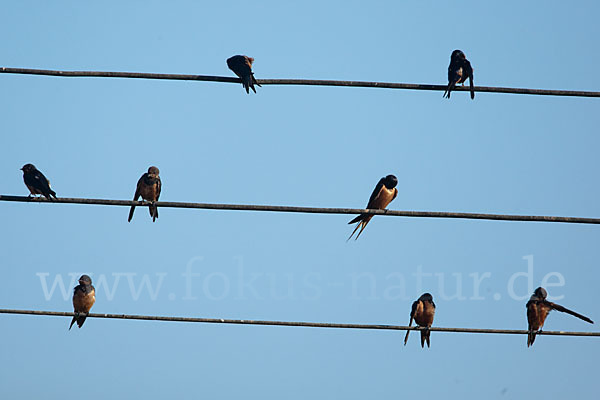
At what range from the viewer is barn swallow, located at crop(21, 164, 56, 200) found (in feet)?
43.3

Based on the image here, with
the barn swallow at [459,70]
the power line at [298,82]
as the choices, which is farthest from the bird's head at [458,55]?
the power line at [298,82]

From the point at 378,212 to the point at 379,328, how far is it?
1.11 metres

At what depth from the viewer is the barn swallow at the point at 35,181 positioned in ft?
43.3

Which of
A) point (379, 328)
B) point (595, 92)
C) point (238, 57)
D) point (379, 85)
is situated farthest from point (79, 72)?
point (238, 57)

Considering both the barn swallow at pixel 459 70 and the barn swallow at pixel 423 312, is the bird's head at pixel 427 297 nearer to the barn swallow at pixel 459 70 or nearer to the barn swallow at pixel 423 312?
the barn swallow at pixel 423 312

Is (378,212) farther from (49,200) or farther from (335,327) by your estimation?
(49,200)

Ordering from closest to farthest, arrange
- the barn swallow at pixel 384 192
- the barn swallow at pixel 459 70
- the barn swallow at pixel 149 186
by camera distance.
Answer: the barn swallow at pixel 459 70, the barn swallow at pixel 384 192, the barn swallow at pixel 149 186

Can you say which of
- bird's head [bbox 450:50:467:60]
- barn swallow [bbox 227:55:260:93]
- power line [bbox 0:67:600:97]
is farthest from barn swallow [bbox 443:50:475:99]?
power line [bbox 0:67:600:97]

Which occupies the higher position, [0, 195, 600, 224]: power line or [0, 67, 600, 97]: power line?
[0, 67, 600, 97]: power line

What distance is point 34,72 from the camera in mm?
9516

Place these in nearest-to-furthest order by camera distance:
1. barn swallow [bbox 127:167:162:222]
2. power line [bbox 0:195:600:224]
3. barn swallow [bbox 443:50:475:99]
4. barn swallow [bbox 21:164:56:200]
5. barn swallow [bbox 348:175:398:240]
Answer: power line [bbox 0:195:600:224], barn swallow [bbox 21:164:56:200], barn swallow [bbox 443:50:475:99], barn swallow [bbox 348:175:398:240], barn swallow [bbox 127:167:162:222]

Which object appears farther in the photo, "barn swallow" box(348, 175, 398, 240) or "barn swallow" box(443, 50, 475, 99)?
"barn swallow" box(348, 175, 398, 240)

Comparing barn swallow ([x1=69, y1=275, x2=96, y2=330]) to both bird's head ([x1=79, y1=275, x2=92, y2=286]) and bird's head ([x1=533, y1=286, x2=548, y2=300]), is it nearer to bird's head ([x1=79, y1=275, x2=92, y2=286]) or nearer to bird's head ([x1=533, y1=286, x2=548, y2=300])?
bird's head ([x1=79, y1=275, x2=92, y2=286])

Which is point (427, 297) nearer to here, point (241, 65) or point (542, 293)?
point (542, 293)
